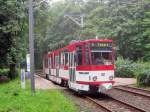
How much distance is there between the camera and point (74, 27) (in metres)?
60.9

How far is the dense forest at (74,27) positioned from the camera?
2980cm

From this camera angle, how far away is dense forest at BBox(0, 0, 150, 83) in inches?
1173

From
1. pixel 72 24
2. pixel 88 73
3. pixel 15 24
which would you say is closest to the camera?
pixel 88 73

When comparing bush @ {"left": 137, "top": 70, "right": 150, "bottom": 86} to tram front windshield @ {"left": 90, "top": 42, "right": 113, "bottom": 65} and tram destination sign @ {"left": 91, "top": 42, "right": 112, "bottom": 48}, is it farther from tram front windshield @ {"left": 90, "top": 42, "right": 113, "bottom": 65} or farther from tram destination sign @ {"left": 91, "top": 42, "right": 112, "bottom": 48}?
tram destination sign @ {"left": 91, "top": 42, "right": 112, "bottom": 48}

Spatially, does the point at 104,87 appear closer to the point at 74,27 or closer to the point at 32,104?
the point at 32,104

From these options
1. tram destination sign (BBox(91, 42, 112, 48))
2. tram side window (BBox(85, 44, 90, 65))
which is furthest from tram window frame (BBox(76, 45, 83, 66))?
tram destination sign (BBox(91, 42, 112, 48))

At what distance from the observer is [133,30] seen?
140 feet

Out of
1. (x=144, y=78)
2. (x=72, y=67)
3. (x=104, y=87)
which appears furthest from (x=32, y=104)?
(x=144, y=78)

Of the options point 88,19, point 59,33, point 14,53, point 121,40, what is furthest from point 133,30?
point 59,33

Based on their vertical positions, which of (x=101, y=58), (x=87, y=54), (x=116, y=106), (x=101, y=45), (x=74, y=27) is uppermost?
(x=74, y=27)

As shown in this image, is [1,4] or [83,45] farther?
[1,4]

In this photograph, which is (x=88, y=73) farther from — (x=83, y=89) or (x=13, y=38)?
(x=13, y=38)

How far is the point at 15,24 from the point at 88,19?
2730 centimetres

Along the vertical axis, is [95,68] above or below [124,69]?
above
